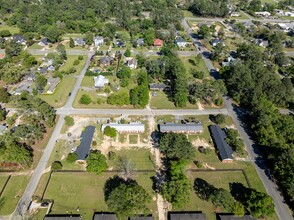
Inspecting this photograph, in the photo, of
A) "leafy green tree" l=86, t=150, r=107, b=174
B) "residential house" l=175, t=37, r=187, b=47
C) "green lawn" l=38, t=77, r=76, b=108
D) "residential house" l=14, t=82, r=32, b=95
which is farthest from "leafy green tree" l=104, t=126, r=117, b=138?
"residential house" l=175, t=37, r=187, b=47

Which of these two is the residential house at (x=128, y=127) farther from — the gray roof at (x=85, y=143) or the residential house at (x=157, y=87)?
the residential house at (x=157, y=87)

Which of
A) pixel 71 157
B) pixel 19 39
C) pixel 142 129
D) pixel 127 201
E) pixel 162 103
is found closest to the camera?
pixel 127 201

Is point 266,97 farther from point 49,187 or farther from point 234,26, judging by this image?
point 234,26

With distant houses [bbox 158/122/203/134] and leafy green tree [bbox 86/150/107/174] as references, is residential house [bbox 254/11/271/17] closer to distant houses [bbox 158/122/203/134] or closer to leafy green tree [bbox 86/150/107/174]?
distant houses [bbox 158/122/203/134]

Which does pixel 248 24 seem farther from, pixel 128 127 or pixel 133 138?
pixel 133 138

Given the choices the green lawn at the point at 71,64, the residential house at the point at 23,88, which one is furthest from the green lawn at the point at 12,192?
the green lawn at the point at 71,64

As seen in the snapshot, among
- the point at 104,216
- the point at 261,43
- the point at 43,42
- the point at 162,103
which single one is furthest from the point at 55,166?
the point at 261,43
